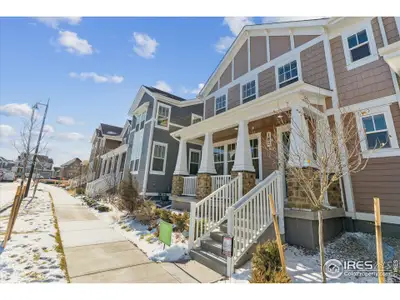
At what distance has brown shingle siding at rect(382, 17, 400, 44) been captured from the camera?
18.4ft

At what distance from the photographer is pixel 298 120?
5.48 metres

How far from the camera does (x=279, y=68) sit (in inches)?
340

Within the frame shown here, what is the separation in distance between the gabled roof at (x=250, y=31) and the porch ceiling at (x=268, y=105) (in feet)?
10.0

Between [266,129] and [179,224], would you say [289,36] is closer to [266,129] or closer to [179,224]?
[266,129]

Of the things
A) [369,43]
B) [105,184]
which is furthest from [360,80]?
[105,184]

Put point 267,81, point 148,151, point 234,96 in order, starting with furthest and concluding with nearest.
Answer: point 148,151, point 234,96, point 267,81

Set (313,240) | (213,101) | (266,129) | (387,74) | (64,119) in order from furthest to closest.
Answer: (213,101), (64,119), (266,129), (387,74), (313,240)

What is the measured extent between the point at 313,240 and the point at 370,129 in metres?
3.78

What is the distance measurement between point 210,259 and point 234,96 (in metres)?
8.38

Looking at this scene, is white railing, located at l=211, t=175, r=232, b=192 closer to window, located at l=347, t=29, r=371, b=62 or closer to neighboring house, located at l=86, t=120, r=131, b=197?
window, located at l=347, t=29, r=371, b=62

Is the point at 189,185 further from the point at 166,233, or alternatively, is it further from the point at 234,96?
the point at 234,96

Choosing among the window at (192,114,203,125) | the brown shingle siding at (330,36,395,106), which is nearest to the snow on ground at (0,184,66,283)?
the brown shingle siding at (330,36,395,106)

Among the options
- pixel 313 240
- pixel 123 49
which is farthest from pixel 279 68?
pixel 313 240

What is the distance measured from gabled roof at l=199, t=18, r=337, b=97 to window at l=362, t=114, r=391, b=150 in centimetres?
381
